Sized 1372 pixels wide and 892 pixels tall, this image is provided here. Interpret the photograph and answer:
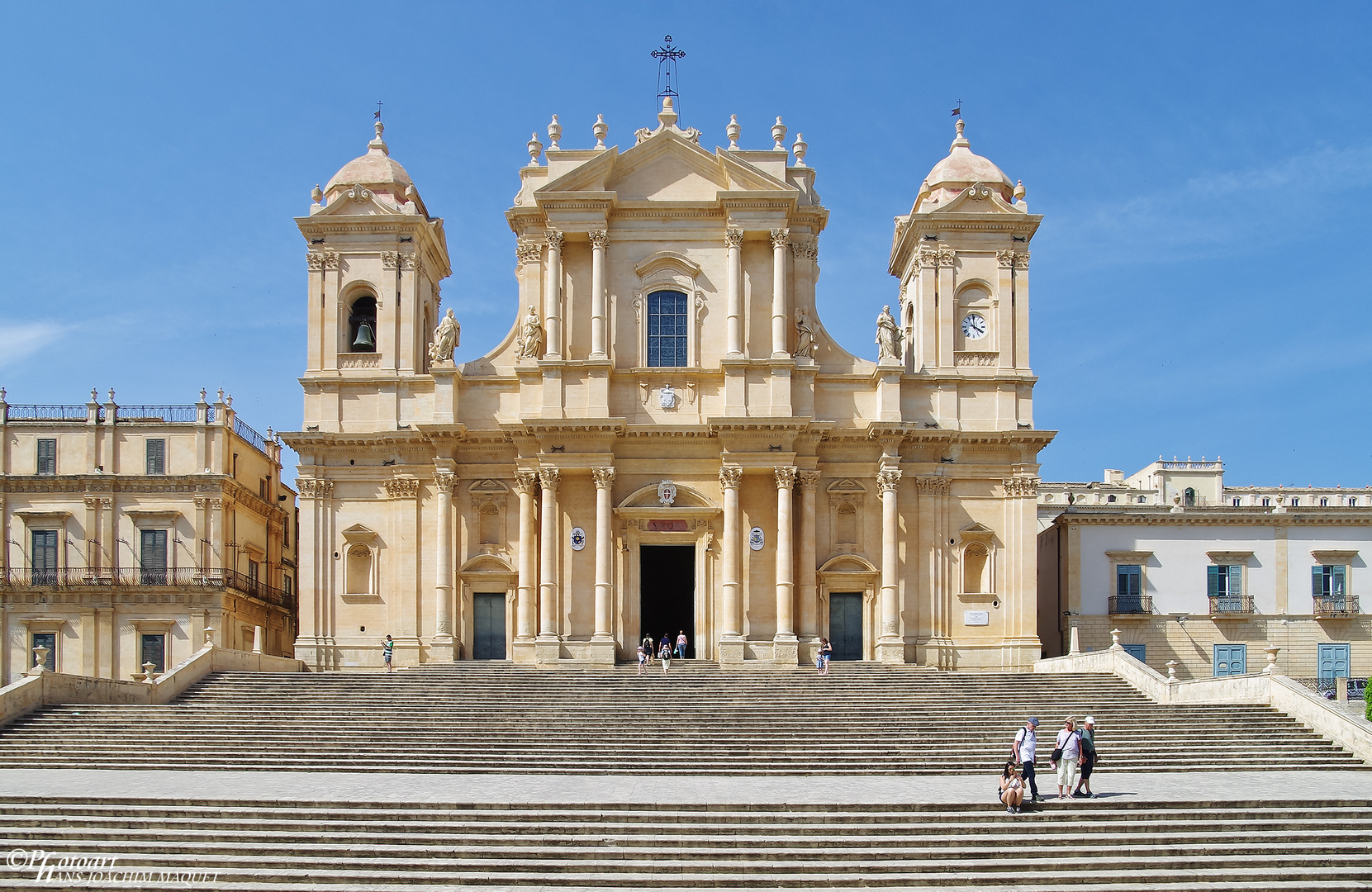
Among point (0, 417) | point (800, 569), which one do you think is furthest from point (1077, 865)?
point (0, 417)

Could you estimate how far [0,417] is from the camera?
41188 mm

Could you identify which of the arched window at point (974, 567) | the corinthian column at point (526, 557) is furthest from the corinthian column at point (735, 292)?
the arched window at point (974, 567)

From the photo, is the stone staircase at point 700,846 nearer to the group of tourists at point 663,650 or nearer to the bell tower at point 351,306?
the group of tourists at point 663,650

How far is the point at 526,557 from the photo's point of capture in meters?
36.0

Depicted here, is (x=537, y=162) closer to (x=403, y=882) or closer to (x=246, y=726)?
(x=246, y=726)

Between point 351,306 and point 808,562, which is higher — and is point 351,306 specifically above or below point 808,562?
above

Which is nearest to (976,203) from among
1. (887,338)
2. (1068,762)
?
(887,338)

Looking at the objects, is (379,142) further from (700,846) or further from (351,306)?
(700,846)

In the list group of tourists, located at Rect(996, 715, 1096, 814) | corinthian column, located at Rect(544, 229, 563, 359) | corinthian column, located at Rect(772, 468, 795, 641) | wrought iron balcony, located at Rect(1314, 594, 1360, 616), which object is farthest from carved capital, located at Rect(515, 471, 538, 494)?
wrought iron balcony, located at Rect(1314, 594, 1360, 616)

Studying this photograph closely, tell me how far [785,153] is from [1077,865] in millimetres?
24970

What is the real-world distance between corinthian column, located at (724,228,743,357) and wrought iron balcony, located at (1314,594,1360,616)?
19.9 metres

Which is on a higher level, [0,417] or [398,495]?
[0,417]

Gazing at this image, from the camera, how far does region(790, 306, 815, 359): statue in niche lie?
120 feet

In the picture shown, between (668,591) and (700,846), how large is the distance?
19.7 meters
